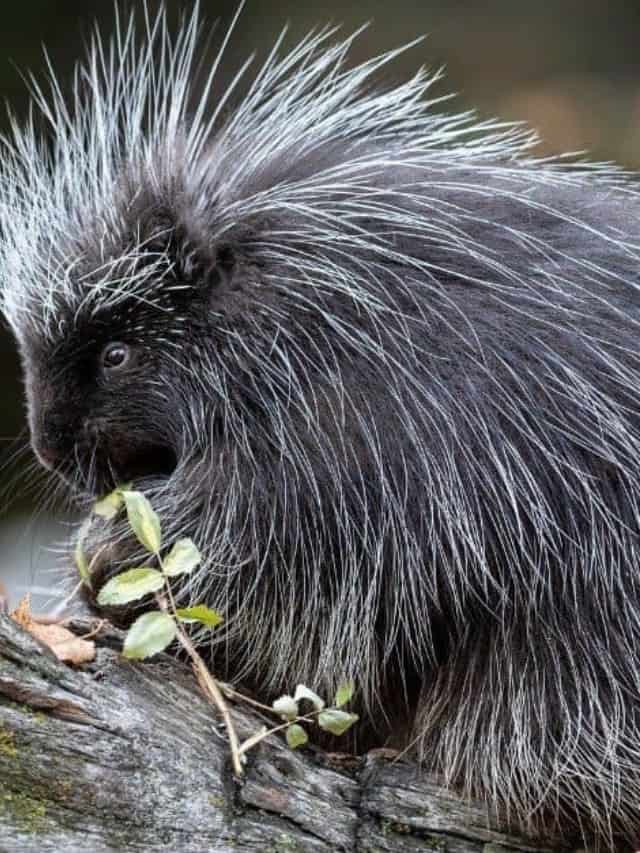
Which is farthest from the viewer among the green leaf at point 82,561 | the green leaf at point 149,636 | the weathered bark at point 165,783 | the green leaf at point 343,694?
the green leaf at point 82,561

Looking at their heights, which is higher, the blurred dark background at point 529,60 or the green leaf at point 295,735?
the blurred dark background at point 529,60

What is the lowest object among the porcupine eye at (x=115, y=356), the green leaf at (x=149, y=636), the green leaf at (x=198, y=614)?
the green leaf at (x=149, y=636)

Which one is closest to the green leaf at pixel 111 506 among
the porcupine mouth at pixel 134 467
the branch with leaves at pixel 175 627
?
the porcupine mouth at pixel 134 467

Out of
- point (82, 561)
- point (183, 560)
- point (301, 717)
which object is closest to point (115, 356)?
point (82, 561)

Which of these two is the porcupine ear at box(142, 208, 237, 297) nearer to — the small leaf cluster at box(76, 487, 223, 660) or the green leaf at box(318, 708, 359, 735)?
the small leaf cluster at box(76, 487, 223, 660)

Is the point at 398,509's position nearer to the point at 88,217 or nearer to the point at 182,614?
the point at 182,614

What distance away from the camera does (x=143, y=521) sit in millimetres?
2061

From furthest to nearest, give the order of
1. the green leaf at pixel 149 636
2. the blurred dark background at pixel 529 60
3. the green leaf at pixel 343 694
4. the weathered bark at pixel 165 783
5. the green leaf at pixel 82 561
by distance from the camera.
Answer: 1. the blurred dark background at pixel 529 60
2. the green leaf at pixel 82 561
3. the green leaf at pixel 343 694
4. the green leaf at pixel 149 636
5. the weathered bark at pixel 165 783

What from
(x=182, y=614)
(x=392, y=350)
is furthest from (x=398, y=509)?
(x=182, y=614)

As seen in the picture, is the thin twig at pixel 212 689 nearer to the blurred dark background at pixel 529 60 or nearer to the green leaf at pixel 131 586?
the green leaf at pixel 131 586

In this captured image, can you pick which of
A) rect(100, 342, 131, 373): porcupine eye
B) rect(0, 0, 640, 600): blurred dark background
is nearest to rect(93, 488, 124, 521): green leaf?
rect(100, 342, 131, 373): porcupine eye

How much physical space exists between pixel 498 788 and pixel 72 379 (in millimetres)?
1103

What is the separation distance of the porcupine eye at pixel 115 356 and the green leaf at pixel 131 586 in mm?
547

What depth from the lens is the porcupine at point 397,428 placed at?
2154 mm
